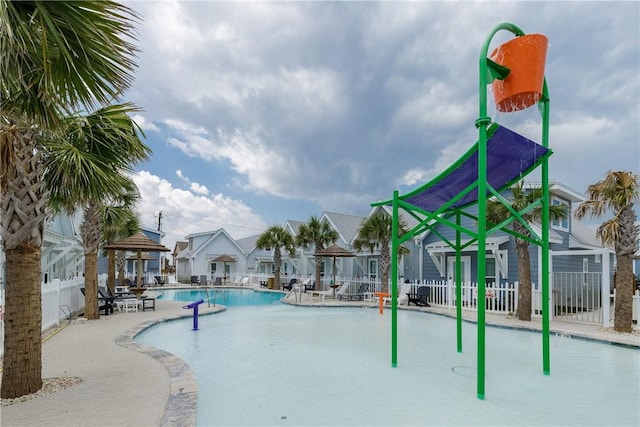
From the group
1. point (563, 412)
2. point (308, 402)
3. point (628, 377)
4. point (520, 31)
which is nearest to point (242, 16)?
point (520, 31)

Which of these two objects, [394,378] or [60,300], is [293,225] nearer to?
[60,300]

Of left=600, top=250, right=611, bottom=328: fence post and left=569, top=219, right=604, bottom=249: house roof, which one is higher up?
left=569, top=219, right=604, bottom=249: house roof

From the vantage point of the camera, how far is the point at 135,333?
9.32m

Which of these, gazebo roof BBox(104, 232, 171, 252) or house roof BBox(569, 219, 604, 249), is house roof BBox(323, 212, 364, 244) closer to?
house roof BBox(569, 219, 604, 249)

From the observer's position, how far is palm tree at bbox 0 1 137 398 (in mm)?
3043

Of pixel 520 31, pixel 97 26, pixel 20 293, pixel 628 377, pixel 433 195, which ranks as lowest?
pixel 628 377

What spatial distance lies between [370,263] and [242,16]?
704 inches

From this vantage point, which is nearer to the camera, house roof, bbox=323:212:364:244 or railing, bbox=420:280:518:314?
railing, bbox=420:280:518:314

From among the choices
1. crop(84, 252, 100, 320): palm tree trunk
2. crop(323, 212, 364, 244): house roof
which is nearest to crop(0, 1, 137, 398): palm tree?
crop(84, 252, 100, 320): palm tree trunk

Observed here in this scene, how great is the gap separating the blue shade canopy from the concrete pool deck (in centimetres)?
498

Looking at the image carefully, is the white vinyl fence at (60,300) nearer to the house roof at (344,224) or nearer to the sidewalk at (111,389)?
the sidewalk at (111,389)

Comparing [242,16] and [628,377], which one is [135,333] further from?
[628,377]

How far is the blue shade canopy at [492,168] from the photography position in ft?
18.7

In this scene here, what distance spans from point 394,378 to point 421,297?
1054 centimetres
